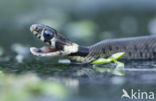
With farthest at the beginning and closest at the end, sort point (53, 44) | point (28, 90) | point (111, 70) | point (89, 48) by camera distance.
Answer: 1. point (89, 48)
2. point (53, 44)
3. point (111, 70)
4. point (28, 90)

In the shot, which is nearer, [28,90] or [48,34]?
[28,90]

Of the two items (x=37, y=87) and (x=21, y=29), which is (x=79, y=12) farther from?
(x=37, y=87)

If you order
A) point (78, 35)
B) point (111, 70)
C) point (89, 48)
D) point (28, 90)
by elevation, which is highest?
point (78, 35)

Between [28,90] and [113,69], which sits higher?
[113,69]

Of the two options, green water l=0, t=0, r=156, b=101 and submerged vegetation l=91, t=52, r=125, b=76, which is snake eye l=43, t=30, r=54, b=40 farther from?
submerged vegetation l=91, t=52, r=125, b=76

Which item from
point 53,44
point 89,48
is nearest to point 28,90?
point 53,44

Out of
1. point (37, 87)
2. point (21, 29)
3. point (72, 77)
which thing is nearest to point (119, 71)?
point (72, 77)

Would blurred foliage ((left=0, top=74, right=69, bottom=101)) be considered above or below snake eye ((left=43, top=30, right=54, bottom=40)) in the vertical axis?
below

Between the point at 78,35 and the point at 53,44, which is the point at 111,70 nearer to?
the point at 53,44

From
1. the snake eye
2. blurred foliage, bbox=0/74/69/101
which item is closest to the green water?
blurred foliage, bbox=0/74/69/101
